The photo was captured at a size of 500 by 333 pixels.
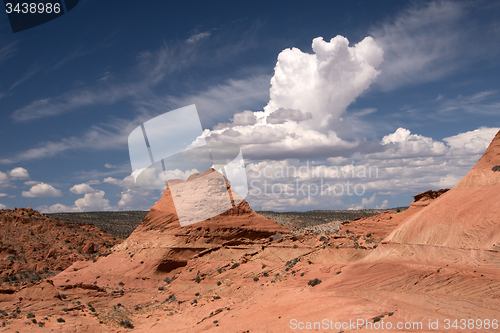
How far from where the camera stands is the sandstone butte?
42.6 ft

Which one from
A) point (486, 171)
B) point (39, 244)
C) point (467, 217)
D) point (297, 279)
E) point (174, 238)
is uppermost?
point (486, 171)

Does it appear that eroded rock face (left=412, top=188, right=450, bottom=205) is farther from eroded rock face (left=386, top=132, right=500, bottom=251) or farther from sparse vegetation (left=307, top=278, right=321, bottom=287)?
sparse vegetation (left=307, top=278, right=321, bottom=287)

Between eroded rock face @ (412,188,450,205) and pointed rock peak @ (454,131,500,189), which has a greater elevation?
pointed rock peak @ (454,131,500,189)

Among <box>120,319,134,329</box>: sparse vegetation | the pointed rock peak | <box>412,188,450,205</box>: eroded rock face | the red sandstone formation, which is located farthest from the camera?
the red sandstone formation

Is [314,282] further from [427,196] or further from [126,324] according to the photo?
[427,196]

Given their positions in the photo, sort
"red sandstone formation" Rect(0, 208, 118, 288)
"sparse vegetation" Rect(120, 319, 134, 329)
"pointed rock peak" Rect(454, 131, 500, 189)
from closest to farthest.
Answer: "pointed rock peak" Rect(454, 131, 500, 189), "sparse vegetation" Rect(120, 319, 134, 329), "red sandstone formation" Rect(0, 208, 118, 288)

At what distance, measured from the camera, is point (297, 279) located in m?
19.5

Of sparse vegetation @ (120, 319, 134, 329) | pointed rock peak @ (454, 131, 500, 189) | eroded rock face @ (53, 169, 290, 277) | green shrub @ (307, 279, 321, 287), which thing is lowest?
sparse vegetation @ (120, 319, 134, 329)

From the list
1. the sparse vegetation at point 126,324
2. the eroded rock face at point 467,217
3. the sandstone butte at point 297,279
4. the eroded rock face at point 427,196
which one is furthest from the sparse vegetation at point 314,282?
the eroded rock face at point 427,196

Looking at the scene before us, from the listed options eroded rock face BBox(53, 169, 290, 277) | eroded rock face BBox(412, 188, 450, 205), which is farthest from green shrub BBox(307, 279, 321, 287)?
eroded rock face BBox(412, 188, 450, 205)

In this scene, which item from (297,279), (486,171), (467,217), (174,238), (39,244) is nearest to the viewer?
(467,217)

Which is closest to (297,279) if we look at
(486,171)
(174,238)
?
(486,171)

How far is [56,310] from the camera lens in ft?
64.0

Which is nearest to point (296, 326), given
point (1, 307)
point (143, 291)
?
point (143, 291)
